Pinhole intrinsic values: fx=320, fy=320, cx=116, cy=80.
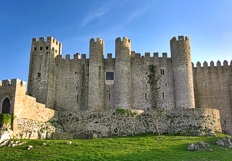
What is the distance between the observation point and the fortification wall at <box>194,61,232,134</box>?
52469 millimetres

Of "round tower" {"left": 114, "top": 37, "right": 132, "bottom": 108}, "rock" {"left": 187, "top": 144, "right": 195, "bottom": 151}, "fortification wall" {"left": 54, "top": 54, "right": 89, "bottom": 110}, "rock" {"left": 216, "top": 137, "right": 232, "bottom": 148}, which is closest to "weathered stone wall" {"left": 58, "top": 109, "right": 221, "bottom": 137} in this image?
"round tower" {"left": 114, "top": 37, "right": 132, "bottom": 108}

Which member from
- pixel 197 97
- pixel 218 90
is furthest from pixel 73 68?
pixel 218 90

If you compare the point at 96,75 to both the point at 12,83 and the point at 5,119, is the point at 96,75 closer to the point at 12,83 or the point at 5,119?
the point at 12,83

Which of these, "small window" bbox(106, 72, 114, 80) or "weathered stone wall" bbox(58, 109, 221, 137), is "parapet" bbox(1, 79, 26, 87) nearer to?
"weathered stone wall" bbox(58, 109, 221, 137)

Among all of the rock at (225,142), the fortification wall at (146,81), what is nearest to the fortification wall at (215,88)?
the fortification wall at (146,81)

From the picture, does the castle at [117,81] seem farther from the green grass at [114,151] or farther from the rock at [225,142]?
the green grass at [114,151]

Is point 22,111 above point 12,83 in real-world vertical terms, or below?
below

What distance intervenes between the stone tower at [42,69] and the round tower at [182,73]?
62.9 feet

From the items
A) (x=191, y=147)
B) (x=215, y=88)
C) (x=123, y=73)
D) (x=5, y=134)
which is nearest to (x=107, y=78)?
(x=123, y=73)

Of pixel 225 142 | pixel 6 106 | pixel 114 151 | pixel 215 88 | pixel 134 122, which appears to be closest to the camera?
pixel 114 151

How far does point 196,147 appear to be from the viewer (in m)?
29.3

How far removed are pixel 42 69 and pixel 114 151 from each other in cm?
2611

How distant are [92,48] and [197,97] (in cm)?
1912

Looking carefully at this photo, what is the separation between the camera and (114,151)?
2784 cm
